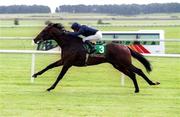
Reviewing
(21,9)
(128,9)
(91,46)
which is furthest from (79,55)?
(128,9)

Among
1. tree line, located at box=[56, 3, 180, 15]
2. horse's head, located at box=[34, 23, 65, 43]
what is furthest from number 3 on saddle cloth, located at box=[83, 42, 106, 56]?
tree line, located at box=[56, 3, 180, 15]

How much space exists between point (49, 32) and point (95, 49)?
960 mm

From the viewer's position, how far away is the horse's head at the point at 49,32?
10.8 m

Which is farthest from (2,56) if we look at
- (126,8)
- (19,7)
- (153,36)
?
(126,8)

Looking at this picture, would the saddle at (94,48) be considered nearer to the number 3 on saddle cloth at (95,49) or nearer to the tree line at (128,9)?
the number 3 on saddle cloth at (95,49)

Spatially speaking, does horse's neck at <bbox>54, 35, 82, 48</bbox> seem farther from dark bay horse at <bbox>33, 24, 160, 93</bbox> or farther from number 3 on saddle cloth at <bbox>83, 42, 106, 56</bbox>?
number 3 on saddle cloth at <bbox>83, 42, 106, 56</bbox>

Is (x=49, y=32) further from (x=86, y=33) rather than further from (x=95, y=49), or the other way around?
(x=95, y=49)

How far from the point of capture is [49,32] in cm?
1089

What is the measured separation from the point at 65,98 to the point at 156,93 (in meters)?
1.86

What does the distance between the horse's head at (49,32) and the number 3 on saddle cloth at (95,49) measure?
61 cm

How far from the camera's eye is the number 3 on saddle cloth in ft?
35.2

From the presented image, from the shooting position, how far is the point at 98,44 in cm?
1083

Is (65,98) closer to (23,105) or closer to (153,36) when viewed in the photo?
(23,105)

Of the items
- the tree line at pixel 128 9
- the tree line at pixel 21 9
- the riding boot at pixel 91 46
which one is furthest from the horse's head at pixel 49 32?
the tree line at pixel 128 9
